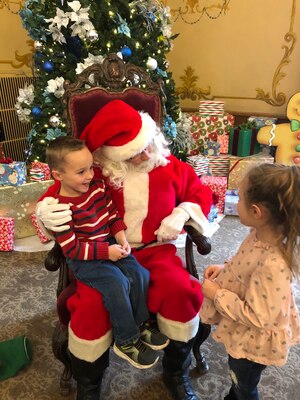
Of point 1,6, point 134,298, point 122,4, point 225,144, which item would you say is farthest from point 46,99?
point 134,298

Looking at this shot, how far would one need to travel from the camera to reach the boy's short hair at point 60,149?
5.03 feet

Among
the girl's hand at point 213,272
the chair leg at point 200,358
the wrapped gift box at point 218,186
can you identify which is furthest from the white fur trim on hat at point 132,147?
the wrapped gift box at point 218,186

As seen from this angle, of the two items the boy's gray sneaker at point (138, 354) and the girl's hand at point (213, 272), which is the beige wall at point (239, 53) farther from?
the boy's gray sneaker at point (138, 354)

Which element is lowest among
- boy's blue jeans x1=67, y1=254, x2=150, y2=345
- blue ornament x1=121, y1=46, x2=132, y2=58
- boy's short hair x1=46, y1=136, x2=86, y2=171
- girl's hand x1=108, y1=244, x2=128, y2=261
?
boy's blue jeans x1=67, y1=254, x2=150, y2=345

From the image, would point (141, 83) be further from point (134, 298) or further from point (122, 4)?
point (122, 4)

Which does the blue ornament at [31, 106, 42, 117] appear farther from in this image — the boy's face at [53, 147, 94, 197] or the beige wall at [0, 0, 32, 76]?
the boy's face at [53, 147, 94, 197]

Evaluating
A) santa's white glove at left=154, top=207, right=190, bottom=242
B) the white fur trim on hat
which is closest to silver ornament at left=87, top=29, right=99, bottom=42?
the white fur trim on hat

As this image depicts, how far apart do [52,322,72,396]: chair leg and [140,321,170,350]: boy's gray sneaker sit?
35 cm

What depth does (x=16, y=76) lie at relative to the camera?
163 inches

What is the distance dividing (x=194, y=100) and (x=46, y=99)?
7.16ft

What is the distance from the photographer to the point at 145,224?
182cm

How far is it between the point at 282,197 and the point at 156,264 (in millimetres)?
781

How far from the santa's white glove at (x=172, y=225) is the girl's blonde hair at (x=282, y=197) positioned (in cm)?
63

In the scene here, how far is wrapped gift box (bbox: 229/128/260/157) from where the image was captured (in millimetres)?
3980
